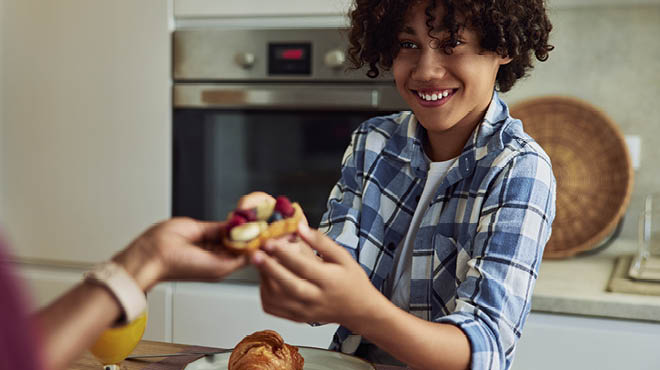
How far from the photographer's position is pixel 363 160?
→ 1295 millimetres

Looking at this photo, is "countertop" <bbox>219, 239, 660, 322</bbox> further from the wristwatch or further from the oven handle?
the wristwatch

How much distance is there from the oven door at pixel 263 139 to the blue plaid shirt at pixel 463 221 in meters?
0.49

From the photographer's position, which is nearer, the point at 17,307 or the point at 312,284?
the point at 17,307

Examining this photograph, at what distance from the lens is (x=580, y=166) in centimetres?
190

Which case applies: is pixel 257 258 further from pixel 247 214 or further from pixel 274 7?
pixel 274 7

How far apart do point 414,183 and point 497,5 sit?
1.11ft

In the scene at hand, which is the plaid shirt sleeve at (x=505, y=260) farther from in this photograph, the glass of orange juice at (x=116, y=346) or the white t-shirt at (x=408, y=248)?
the glass of orange juice at (x=116, y=346)

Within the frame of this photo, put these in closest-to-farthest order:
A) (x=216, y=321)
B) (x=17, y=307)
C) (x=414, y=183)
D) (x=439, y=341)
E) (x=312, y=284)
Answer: (x=17, y=307)
(x=312, y=284)
(x=439, y=341)
(x=414, y=183)
(x=216, y=321)

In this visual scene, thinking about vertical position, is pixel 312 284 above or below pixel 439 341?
above

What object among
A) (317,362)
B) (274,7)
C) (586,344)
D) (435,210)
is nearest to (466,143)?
(435,210)

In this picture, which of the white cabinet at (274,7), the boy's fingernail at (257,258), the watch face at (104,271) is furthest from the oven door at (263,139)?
the watch face at (104,271)

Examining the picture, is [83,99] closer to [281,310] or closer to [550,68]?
[550,68]

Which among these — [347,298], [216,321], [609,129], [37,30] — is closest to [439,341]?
[347,298]

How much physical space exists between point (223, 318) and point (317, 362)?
968 mm
